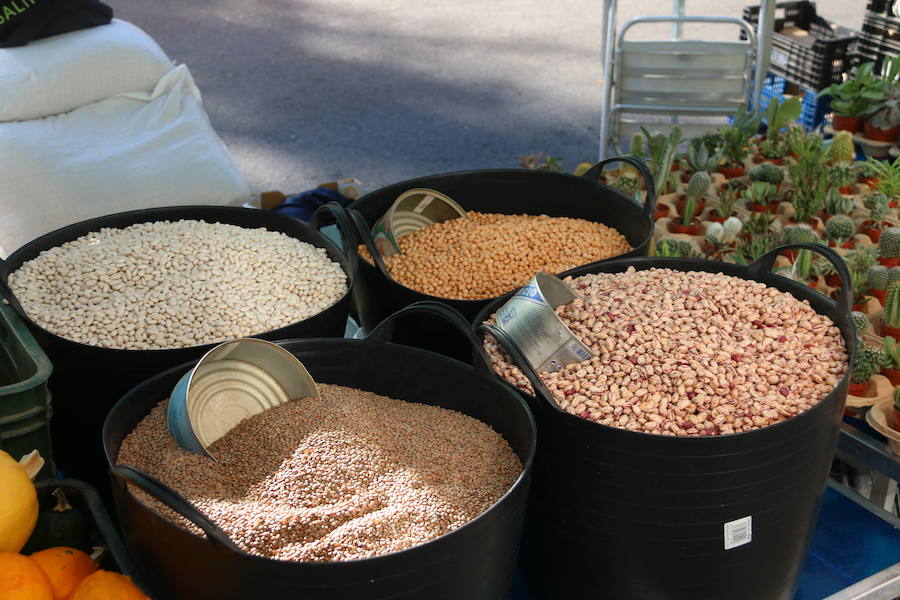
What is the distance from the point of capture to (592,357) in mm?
1214

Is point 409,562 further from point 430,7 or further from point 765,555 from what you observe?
point 430,7

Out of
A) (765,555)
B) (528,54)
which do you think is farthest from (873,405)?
(528,54)

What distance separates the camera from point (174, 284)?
1438 millimetres

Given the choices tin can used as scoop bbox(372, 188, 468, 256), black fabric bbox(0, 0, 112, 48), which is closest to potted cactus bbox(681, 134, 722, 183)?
tin can used as scoop bbox(372, 188, 468, 256)

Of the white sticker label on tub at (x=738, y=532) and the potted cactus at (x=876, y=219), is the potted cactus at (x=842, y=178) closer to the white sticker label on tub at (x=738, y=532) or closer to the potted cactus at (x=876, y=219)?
the potted cactus at (x=876, y=219)

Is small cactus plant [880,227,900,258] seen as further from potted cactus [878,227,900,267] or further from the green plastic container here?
the green plastic container

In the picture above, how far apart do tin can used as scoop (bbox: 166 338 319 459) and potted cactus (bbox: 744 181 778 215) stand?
4.91ft

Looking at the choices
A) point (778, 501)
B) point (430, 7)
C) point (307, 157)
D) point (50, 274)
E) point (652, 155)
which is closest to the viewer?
point (778, 501)

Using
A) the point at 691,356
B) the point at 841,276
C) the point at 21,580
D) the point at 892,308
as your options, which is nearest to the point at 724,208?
the point at 892,308

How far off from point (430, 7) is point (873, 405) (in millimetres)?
5527

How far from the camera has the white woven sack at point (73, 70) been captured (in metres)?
2.24

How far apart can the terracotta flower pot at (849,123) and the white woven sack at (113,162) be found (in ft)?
6.25

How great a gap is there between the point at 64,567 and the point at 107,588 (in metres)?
0.10

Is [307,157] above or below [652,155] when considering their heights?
below
